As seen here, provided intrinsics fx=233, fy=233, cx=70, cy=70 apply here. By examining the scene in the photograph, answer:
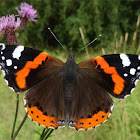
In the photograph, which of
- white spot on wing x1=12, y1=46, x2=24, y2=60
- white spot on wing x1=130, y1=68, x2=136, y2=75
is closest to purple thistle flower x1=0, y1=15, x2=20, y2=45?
white spot on wing x1=12, y1=46, x2=24, y2=60

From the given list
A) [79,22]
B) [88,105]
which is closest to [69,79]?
[88,105]

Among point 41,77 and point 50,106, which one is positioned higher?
point 41,77

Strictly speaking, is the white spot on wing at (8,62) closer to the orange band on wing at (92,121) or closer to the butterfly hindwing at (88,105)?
the butterfly hindwing at (88,105)

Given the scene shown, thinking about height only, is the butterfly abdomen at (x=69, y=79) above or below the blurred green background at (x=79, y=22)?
below

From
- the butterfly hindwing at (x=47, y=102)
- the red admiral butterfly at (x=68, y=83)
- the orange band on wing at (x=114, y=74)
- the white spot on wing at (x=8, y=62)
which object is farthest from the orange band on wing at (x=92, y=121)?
the white spot on wing at (x=8, y=62)

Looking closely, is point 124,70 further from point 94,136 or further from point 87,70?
point 94,136

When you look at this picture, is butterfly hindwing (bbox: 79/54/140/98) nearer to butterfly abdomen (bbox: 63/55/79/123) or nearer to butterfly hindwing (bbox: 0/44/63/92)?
butterfly abdomen (bbox: 63/55/79/123)

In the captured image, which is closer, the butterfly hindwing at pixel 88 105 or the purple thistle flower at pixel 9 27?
the butterfly hindwing at pixel 88 105

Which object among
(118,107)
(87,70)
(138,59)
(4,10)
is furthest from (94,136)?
(4,10)
